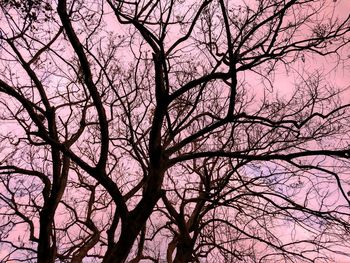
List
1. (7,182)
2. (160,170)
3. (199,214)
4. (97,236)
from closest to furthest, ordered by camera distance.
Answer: (160,170) → (7,182) → (97,236) → (199,214)

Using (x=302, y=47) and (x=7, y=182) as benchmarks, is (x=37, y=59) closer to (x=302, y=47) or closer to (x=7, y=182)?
(x=7, y=182)

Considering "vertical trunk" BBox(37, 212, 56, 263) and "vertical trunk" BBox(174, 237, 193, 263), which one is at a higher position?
"vertical trunk" BBox(174, 237, 193, 263)

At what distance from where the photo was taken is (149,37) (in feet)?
16.6

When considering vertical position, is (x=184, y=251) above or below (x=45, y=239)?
above

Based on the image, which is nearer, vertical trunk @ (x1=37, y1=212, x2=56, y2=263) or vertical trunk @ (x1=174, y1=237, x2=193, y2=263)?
vertical trunk @ (x1=37, y1=212, x2=56, y2=263)

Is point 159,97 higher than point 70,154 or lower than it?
higher

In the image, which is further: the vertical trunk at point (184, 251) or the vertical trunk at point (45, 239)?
the vertical trunk at point (184, 251)

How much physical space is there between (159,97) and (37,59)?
10.2ft

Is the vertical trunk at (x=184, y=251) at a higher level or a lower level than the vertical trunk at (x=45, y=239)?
higher

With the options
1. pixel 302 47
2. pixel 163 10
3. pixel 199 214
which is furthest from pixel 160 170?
pixel 199 214

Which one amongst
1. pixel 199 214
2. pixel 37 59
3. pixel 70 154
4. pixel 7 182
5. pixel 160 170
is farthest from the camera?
pixel 199 214

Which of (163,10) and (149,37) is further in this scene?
(163,10)

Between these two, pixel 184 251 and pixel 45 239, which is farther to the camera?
pixel 184 251

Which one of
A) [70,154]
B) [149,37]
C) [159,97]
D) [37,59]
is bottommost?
[70,154]
